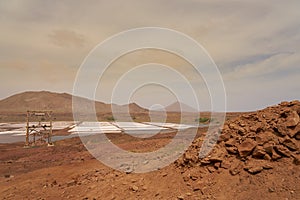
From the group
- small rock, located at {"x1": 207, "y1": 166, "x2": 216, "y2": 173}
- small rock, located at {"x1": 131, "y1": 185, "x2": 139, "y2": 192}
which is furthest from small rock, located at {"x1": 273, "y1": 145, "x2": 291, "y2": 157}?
small rock, located at {"x1": 131, "y1": 185, "x2": 139, "y2": 192}

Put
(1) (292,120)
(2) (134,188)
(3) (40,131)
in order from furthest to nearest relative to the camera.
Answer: (3) (40,131) → (2) (134,188) → (1) (292,120)

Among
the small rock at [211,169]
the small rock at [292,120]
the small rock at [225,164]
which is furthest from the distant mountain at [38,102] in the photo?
the small rock at [292,120]

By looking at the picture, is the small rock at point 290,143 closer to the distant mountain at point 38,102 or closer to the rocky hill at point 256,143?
the rocky hill at point 256,143

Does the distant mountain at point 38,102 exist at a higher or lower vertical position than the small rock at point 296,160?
higher

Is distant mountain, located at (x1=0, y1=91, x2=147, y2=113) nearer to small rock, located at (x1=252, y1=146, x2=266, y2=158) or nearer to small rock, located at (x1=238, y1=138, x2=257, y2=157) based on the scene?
small rock, located at (x1=238, y1=138, x2=257, y2=157)

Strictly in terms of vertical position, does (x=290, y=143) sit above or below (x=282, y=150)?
above

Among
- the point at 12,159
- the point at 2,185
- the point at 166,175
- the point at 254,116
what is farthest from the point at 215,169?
the point at 12,159

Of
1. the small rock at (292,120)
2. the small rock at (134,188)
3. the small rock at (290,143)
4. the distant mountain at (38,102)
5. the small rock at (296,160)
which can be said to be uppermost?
the distant mountain at (38,102)

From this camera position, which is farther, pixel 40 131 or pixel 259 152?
pixel 40 131

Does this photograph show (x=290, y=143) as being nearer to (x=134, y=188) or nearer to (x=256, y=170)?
(x=256, y=170)

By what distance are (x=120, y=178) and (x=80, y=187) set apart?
5.42 feet

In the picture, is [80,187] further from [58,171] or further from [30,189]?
[58,171]

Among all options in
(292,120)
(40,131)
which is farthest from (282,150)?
(40,131)

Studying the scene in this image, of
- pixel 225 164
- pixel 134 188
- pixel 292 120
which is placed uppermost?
pixel 292 120
